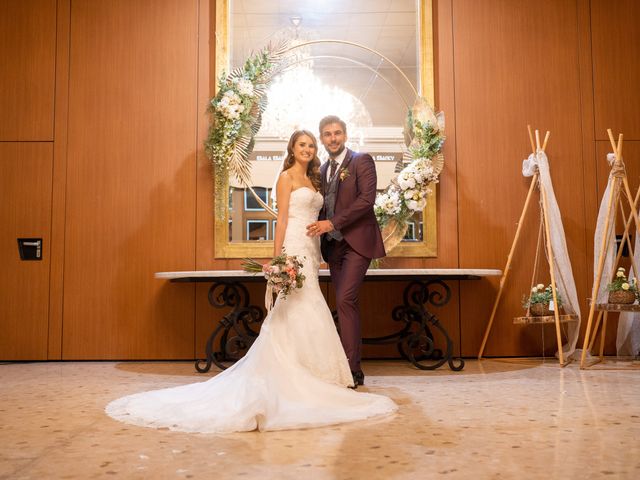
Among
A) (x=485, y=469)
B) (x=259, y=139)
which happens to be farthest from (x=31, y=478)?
(x=259, y=139)

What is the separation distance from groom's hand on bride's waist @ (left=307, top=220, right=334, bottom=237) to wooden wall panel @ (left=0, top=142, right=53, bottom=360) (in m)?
2.73

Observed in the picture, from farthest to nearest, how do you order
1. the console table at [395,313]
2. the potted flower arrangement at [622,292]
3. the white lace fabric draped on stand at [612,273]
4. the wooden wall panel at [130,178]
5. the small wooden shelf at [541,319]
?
the wooden wall panel at [130,178]
the white lace fabric draped on stand at [612,273]
the small wooden shelf at [541,319]
the potted flower arrangement at [622,292]
the console table at [395,313]

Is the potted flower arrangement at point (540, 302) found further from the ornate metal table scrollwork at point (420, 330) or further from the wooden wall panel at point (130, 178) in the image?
the wooden wall panel at point (130, 178)

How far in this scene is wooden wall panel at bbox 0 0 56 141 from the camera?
5.53 meters

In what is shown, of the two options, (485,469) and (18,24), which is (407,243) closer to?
(485,469)

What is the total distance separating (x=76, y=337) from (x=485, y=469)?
13.8 feet

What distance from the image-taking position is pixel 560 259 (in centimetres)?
519

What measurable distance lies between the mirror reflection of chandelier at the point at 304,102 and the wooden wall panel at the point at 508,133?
0.93m

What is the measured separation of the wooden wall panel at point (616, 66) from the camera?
566 centimetres

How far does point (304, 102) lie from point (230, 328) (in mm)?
2067

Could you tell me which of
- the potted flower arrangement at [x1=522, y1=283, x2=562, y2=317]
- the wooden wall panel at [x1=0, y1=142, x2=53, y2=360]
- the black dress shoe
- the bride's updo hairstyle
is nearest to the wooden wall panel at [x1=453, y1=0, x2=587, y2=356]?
the potted flower arrangement at [x1=522, y1=283, x2=562, y2=317]

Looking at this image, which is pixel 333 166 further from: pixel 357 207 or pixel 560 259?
pixel 560 259

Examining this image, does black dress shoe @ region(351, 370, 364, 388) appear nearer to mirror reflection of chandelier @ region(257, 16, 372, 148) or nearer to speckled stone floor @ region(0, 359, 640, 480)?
speckled stone floor @ region(0, 359, 640, 480)

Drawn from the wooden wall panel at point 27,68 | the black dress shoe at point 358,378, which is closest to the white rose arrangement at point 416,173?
the black dress shoe at point 358,378
